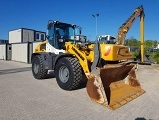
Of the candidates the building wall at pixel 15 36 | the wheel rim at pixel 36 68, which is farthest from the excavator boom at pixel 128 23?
the building wall at pixel 15 36

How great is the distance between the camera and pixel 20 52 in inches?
931

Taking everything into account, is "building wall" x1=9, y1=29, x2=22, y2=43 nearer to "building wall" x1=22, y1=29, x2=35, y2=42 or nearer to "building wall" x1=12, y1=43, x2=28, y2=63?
"building wall" x1=22, y1=29, x2=35, y2=42

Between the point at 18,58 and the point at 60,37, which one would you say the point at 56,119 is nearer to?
the point at 60,37

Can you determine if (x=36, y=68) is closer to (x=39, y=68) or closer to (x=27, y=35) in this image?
(x=39, y=68)

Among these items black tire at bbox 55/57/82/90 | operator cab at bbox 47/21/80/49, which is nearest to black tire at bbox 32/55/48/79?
operator cab at bbox 47/21/80/49

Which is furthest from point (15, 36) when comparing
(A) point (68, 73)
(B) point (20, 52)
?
(A) point (68, 73)

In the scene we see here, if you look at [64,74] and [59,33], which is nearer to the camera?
[64,74]

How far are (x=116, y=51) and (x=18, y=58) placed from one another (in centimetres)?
1905

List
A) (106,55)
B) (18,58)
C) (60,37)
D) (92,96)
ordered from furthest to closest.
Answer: (18,58)
(60,37)
(106,55)
(92,96)

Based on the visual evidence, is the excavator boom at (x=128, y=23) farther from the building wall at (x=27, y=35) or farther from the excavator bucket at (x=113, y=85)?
the building wall at (x=27, y=35)

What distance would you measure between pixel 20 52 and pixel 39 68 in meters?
14.7

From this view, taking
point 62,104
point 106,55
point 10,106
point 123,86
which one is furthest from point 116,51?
point 10,106

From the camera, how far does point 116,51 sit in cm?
709

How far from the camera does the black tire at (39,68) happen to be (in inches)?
384
